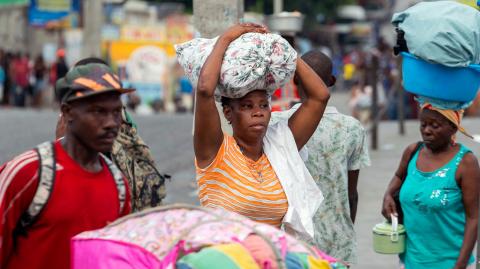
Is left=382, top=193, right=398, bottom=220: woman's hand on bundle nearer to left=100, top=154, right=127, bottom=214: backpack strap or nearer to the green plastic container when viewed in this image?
the green plastic container

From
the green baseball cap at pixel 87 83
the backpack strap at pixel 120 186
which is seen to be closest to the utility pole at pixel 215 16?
the backpack strap at pixel 120 186

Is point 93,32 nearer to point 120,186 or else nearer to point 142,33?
point 142,33

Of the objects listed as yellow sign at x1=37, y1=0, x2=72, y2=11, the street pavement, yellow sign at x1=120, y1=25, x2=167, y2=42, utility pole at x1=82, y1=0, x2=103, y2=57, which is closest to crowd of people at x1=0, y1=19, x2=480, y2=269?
the street pavement

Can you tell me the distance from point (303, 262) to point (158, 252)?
0.48 meters

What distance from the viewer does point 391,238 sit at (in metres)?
5.69

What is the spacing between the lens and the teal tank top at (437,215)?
5523 millimetres

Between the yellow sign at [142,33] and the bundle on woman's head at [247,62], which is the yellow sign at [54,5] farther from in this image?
the bundle on woman's head at [247,62]

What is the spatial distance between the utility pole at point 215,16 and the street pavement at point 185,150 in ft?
7.85

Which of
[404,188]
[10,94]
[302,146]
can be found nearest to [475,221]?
[404,188]

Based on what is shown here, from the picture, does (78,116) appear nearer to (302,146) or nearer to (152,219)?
(152,219)

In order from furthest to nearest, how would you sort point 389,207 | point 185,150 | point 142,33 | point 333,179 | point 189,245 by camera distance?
1. point 142,33
2. point 185,150
3. point 333,179
4. point 389,207
5. point 189,245

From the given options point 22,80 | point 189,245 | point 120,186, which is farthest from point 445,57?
point 22,80

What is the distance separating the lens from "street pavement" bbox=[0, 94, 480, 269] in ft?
35.8

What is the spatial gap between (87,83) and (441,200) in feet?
7.47
